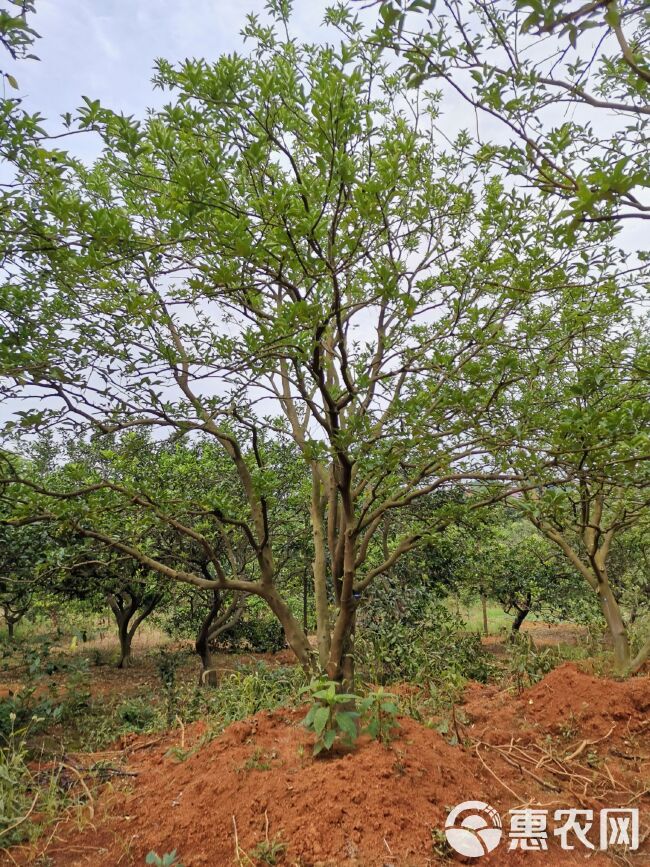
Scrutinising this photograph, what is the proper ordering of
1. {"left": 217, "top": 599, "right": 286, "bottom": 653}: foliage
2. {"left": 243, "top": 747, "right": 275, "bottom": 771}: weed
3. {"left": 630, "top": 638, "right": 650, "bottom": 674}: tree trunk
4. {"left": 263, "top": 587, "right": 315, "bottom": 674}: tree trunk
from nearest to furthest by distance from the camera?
{"left": 243, "top": 747, "right": 275, "bottom": 771}: weed → {"left": 263, "top": 587, "right": 315, "bottom": 674}: tree trunk → {"left": 630, "top": 638, "right": 650, "bottom": 674}: tree trunk → {"left": 217, "top": 599, "right": 286, "bottom": 653}: foliage

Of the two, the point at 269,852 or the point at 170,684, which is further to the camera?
the point at 170,684

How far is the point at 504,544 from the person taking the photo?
37.1 feet

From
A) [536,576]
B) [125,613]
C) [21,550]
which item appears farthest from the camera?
[125,613]

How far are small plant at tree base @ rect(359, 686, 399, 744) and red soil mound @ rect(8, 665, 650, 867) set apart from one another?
0.24 ft

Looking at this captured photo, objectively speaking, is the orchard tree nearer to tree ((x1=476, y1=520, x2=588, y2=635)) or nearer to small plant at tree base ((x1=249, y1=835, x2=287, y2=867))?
small plant at tree base ((x1=249, y1=835, x2=287, y2=867))

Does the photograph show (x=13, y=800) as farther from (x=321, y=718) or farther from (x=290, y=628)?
(x=290, y=628)

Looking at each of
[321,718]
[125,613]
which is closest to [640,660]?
[321,718]

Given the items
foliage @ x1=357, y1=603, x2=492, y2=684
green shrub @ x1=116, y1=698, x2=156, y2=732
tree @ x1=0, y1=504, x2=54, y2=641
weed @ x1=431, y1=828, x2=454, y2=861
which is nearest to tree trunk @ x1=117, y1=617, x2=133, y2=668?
tree @ x1=0, y1=504, x2=54, y2=641

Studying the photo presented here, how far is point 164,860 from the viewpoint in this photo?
232 cm

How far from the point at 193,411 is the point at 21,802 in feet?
8.58

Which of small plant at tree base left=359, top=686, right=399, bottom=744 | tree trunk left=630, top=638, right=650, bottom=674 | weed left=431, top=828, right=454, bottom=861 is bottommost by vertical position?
weed left=431, top=828, right=454, bottom=861

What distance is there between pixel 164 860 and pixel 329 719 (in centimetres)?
110

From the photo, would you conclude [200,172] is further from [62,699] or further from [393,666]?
[62,699]

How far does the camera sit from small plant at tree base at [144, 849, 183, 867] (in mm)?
2312
